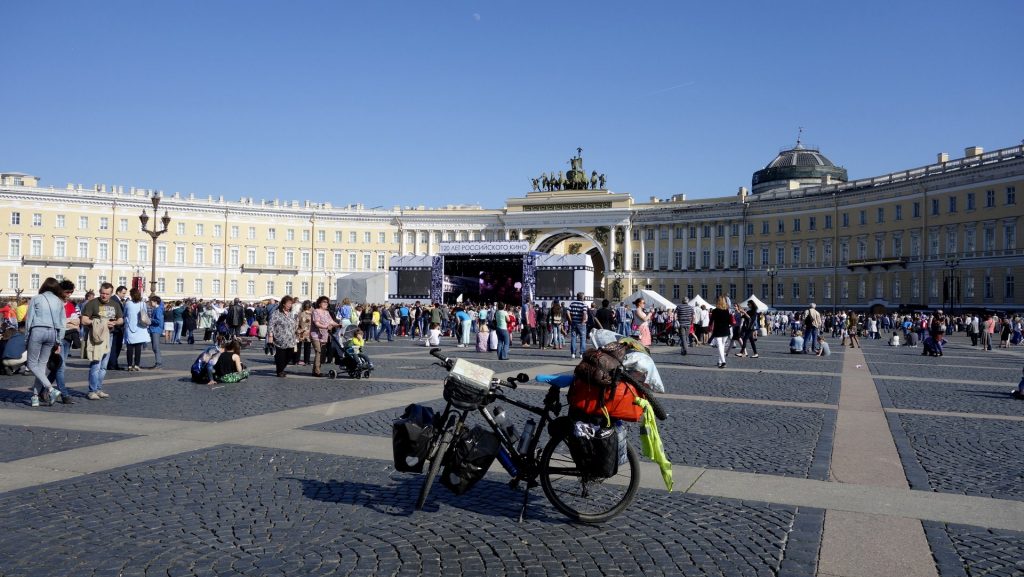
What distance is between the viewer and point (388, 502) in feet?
18.5

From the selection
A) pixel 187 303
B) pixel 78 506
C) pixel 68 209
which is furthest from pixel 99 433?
pixel 68 209

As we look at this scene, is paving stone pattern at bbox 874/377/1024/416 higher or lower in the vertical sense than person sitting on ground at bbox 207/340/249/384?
lower

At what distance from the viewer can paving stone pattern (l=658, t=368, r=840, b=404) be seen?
12.1m

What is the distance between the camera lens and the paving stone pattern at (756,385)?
1210 cm

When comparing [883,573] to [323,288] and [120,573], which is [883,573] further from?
[323,288]

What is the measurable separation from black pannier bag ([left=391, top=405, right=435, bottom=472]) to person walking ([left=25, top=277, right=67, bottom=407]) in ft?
22.0

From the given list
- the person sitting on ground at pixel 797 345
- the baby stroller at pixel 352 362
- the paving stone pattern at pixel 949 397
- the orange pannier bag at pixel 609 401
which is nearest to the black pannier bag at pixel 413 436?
the orange pannier bag at pixel 609 401

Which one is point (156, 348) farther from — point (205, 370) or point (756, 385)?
point (756, 385)

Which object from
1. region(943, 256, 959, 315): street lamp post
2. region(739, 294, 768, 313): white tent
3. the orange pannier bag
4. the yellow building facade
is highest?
the yellow building facade

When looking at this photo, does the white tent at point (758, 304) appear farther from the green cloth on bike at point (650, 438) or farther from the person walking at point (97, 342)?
the green cloth on bike at point (650, 438)

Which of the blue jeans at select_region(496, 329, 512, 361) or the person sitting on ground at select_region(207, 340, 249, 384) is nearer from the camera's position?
the person sitting on ground at select_region(207, 340, 249, 384)

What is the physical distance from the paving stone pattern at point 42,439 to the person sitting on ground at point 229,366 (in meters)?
4.62

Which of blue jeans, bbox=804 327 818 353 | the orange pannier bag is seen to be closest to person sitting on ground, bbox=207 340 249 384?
the orange pannier bag

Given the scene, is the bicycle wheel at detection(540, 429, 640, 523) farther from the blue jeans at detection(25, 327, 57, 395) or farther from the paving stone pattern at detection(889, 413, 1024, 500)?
the blue jeans at detection(25, 327, 57, 395)
